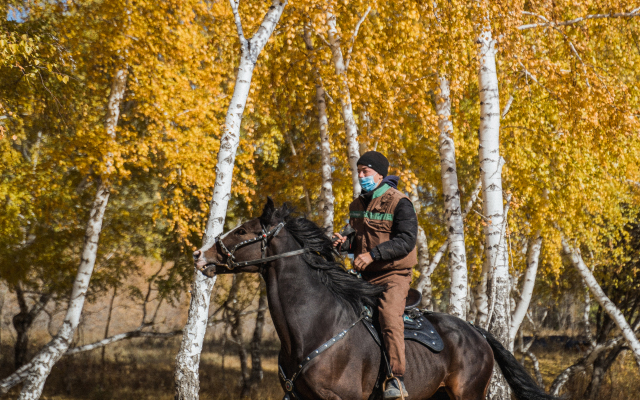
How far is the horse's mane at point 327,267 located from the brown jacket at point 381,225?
0.80ft

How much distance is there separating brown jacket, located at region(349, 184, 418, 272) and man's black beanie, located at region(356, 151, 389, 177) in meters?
0.16

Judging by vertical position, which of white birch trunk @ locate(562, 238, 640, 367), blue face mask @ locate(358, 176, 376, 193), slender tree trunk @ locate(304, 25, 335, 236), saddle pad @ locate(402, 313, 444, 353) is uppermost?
slender tree trunk @ locate(304, 25, 335, 236)

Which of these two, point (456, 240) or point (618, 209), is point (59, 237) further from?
point (618, 209)

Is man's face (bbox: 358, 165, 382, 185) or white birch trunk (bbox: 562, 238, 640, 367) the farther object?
white birch trunk (bbox: 562, 238, 640, 367)

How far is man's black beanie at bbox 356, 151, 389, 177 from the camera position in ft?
15.0

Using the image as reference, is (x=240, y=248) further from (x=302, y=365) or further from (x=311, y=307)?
(x=302, y=365)

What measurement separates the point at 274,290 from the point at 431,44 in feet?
23.0

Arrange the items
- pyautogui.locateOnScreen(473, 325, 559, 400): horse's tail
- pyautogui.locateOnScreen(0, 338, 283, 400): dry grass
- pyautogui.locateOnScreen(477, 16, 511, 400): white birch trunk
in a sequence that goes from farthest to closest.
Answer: pyautogui.locateOnScreen(0, 338, 283, 400): dry grass, pyautogui.locateOnScreen(477, 16, 511, 400): white birch trunk, pyautogui.locateOnScreen(473, 325, 559, 400): horse's tail

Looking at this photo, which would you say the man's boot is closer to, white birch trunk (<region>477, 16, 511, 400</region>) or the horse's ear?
the horse's ear

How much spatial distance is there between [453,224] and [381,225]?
13.3 feet

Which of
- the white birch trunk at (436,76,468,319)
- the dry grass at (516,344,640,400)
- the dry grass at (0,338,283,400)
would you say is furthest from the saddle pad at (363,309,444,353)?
the dry grass at (0,338,283,400)

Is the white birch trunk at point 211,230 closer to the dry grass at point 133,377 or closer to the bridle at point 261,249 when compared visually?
the bridle at point 261,249

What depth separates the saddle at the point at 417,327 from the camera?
4.64 metres

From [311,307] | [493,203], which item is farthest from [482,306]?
[311,307]
